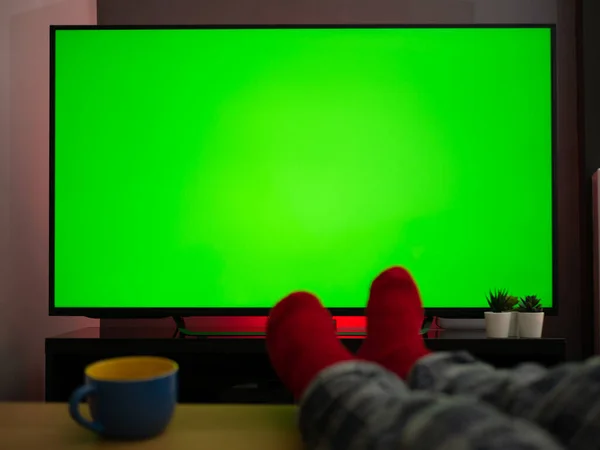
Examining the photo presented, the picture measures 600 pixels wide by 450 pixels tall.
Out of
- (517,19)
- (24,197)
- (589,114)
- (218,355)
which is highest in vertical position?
(517,19)

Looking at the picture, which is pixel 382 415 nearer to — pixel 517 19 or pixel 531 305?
pixel 531 305

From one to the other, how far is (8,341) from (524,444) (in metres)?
1.26

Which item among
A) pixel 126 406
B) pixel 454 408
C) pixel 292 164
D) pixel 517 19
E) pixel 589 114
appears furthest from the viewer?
pixel 517 19

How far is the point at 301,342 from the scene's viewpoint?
0.51 metres

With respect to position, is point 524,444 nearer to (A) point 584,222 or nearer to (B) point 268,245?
(B) point 268,245

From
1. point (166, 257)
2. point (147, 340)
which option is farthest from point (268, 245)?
point (147, 340)

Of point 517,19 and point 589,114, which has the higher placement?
point 517,19

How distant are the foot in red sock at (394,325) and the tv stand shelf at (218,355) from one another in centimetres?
41

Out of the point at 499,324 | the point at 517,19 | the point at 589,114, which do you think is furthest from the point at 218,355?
the point at 517,19

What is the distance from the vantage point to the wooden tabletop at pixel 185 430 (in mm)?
369

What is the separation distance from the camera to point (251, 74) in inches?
49.3

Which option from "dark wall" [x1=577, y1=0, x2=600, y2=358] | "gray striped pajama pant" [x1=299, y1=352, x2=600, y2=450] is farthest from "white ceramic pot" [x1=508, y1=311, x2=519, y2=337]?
"gray striped pajama pant" [x1=299, y1=352, x2=600, y2=450]

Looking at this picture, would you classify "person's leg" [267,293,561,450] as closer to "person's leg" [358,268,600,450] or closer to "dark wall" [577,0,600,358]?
"person's leg" [358,268,600,450]

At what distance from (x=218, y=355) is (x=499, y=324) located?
622 millimetres
